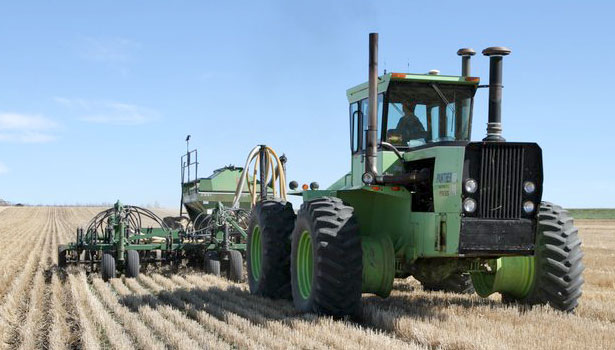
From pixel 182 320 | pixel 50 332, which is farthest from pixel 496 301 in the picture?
pixel 50 332

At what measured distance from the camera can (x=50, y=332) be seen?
23.6 ft

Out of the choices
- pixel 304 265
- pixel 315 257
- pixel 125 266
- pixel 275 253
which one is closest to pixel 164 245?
pixel 125 266

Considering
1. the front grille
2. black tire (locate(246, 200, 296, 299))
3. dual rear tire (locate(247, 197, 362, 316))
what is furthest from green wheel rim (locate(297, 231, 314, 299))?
the front grille

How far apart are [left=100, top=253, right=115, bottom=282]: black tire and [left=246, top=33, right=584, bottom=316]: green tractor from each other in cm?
501

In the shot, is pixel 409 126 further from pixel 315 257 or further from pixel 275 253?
pixel 275 253

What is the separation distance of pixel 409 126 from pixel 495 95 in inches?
49.0

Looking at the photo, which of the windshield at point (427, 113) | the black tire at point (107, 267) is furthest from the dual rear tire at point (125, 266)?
the windshield at point (427, 113)

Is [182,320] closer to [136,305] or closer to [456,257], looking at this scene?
[136,305]

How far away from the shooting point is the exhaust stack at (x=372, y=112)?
7590 millimetres

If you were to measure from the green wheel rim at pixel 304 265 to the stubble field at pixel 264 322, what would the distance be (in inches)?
12.1

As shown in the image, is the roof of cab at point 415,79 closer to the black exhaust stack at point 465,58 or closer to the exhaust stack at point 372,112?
the black exhaust stack at point 465,58

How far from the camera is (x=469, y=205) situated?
7.15 metres

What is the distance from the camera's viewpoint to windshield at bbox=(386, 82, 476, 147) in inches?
332

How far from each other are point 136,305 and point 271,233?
189cm
